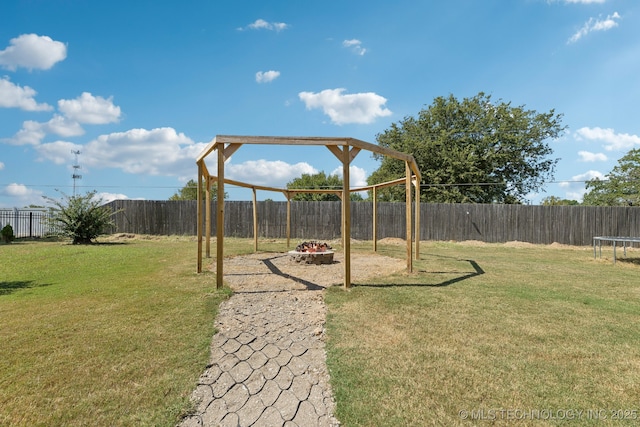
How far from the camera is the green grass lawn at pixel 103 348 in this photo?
230 cm

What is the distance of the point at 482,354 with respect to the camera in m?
3.06

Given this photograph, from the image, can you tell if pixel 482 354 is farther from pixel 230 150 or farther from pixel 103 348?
pixel 230 150

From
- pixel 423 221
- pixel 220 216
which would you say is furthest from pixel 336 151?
pixel 423 221

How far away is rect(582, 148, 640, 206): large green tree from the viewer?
23.7m

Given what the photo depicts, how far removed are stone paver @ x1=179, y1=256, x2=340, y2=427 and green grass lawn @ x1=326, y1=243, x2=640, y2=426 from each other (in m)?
0.18

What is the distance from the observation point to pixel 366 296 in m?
4.85

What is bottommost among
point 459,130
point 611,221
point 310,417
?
point 310,417

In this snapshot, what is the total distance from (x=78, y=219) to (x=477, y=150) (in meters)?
23.0

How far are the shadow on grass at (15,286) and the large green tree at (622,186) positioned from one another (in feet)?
102

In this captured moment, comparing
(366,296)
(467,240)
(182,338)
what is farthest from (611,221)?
(182,338)

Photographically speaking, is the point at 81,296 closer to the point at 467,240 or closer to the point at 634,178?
the point at 467,240

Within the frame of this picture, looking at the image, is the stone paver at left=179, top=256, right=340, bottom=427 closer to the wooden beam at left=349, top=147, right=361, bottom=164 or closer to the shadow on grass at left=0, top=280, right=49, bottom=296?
the wooden beam at left=349, top=147, right=361, bottom=164

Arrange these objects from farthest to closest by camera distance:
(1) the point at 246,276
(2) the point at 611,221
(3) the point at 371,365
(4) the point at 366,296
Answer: (2) the point at 611,221, (1) the point at 246,276, (4) the point at 366,296, (3) the point at 371,365

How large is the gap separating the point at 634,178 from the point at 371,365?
30285 millimetres
